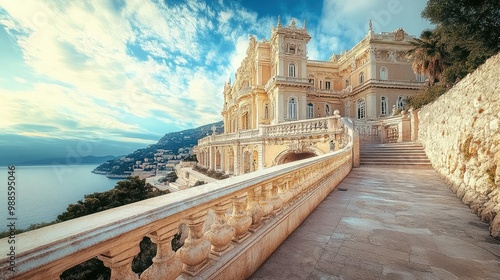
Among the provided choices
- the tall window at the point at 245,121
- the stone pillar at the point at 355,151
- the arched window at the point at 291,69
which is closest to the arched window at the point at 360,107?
the arched window at the point at 291,69

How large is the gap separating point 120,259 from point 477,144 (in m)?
7.17

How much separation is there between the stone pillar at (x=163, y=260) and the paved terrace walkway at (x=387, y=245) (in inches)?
44.4

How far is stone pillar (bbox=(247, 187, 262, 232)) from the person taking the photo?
254 centimetres

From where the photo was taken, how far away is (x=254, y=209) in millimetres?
2582

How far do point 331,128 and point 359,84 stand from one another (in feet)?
74.3

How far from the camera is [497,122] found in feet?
13.9

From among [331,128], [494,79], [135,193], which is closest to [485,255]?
[494,79]

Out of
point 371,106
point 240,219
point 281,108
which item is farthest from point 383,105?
point 240,219

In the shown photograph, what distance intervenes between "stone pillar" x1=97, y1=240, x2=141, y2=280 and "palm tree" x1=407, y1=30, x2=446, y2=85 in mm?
23643

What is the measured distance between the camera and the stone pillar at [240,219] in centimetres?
227

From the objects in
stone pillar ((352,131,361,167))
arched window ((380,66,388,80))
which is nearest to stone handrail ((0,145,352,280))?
stone pillar ((352,131,361,167))

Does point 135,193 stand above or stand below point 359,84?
below

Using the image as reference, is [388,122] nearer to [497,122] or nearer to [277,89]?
[277,89]

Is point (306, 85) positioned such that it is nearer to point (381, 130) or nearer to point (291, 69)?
point (291, 69)
